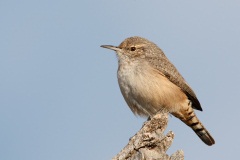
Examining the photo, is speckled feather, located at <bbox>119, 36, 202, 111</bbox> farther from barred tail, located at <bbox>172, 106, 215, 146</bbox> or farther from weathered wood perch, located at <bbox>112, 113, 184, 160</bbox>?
weathered wood perch, located at <bbox>112, 113, 184, 160</bbox>

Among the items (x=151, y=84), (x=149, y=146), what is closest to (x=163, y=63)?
(x=151, y=84)

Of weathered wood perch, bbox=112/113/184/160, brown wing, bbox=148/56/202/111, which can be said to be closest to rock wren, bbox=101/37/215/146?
brown wing, bbox=148/56/202/111

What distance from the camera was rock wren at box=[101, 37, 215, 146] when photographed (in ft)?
34.3

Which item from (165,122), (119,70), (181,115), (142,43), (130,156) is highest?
(142,43)

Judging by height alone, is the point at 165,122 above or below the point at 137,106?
below

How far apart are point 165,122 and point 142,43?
4135 mm

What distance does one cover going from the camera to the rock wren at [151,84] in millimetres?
10461

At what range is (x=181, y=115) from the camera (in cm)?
1150

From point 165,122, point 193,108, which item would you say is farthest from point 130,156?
point 193,108

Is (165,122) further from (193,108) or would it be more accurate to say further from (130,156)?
(193,108)

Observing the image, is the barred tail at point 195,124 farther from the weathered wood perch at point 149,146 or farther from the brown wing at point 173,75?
the weathered wood perch at point 149,146

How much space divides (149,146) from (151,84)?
400 centimetres

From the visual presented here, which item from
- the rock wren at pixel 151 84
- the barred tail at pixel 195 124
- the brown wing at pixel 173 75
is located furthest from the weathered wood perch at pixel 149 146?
the barred tail at pixel 195 124

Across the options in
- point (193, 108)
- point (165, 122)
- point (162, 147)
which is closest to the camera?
point (162, 147)
